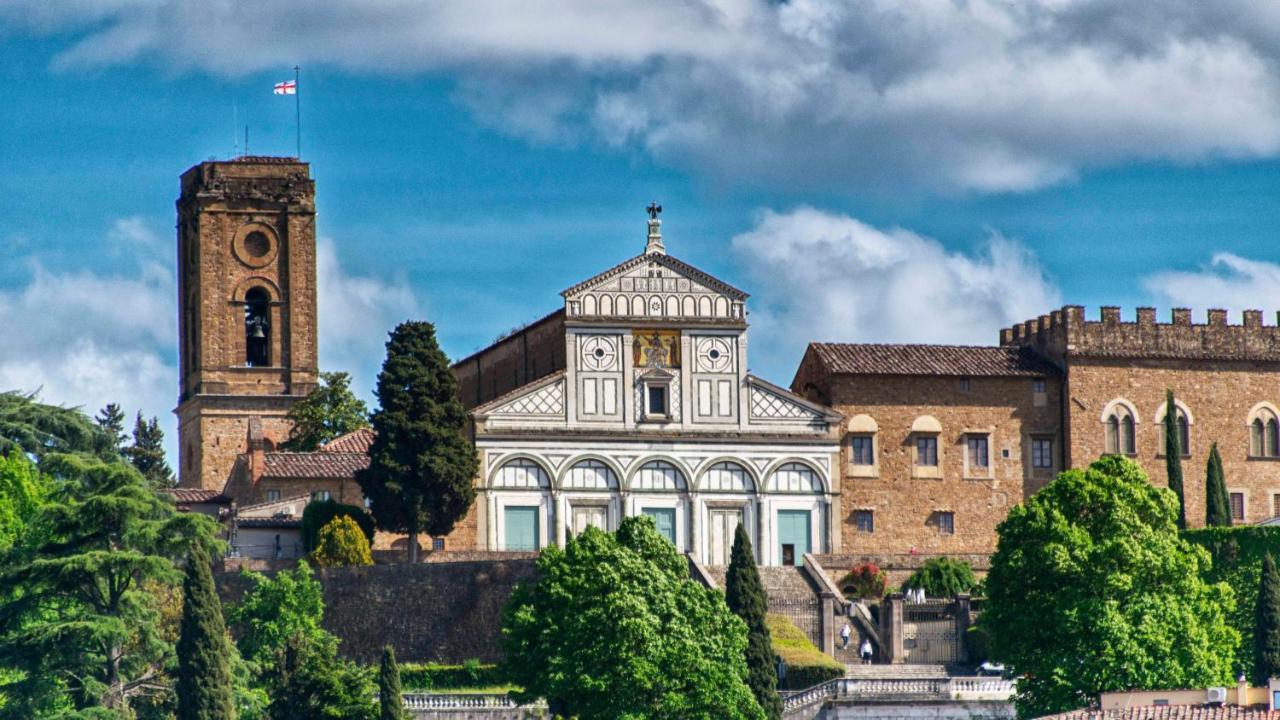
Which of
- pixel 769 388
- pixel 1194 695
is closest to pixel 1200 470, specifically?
pixel 769 388

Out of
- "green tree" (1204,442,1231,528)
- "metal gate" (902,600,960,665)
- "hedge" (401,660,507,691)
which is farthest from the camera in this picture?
"green tree" (1204,442,1231,528)

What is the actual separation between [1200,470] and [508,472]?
19779mm

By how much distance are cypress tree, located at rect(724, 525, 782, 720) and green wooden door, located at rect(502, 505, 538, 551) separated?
1245 cm

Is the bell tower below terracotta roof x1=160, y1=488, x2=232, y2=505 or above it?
above

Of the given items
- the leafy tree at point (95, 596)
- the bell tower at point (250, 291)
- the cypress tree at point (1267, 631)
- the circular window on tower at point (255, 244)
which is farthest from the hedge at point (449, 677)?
the circular window on tower at point (255, 244)

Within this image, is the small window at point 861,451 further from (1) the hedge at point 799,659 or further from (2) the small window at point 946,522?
(1) the hedge at point 799,659

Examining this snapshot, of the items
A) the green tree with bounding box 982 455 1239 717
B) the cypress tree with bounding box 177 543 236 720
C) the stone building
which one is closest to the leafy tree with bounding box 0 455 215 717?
the cypress tree with bounding box 177 543 236 720

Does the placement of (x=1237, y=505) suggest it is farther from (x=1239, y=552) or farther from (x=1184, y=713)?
(x=1184, y=713)

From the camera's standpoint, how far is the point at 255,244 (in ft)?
341

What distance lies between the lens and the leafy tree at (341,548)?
82.6 m

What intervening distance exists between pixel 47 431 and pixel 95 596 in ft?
71.2

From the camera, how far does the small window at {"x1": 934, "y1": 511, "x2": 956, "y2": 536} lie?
297ft

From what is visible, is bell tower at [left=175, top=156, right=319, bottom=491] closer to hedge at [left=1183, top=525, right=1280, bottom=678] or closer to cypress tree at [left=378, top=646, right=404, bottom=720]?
hedge at [left=1183, top=525, right=1280, bottom=678]

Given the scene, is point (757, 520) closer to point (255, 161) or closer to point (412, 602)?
point (412, 602)
